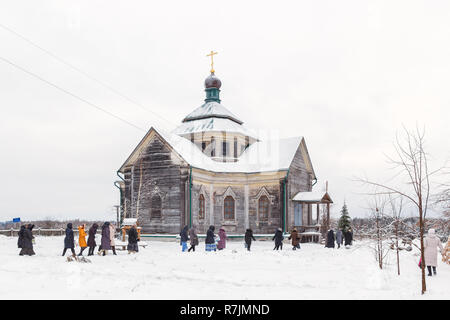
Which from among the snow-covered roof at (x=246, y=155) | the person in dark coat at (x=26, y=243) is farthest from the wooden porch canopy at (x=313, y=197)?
the person in dark coat at (x=26, y=243)

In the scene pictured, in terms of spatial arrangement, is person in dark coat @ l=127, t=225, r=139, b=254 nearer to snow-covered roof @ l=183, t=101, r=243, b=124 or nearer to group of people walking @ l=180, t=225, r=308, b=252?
group of people walking @ l=180, t=225, r=308, b=252

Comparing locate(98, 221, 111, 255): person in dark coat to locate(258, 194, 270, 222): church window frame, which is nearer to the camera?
locate(98, 221, 111, 255): person in dark coat

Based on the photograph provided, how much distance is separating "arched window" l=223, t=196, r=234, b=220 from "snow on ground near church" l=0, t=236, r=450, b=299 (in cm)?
1347

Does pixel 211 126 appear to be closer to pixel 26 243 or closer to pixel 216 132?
pixel 216 132

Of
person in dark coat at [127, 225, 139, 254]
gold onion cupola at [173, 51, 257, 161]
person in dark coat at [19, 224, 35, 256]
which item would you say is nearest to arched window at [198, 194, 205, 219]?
gold onion cupola at [173, 51, 257, 161]

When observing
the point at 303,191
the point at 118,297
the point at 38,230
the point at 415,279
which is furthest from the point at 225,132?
the point at 118,297

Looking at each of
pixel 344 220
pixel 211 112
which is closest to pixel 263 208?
pixel 211 112

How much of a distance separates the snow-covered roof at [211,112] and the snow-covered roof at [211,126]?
0.30 meters

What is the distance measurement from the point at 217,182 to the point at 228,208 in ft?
6.67

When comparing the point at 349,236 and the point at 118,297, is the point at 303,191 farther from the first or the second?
the point at 118,297

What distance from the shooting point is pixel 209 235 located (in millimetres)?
21203

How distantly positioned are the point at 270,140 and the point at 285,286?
944 inches

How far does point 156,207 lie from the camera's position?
28312 millimetres

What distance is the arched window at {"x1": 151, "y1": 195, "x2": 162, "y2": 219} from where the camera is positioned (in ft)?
92.5
